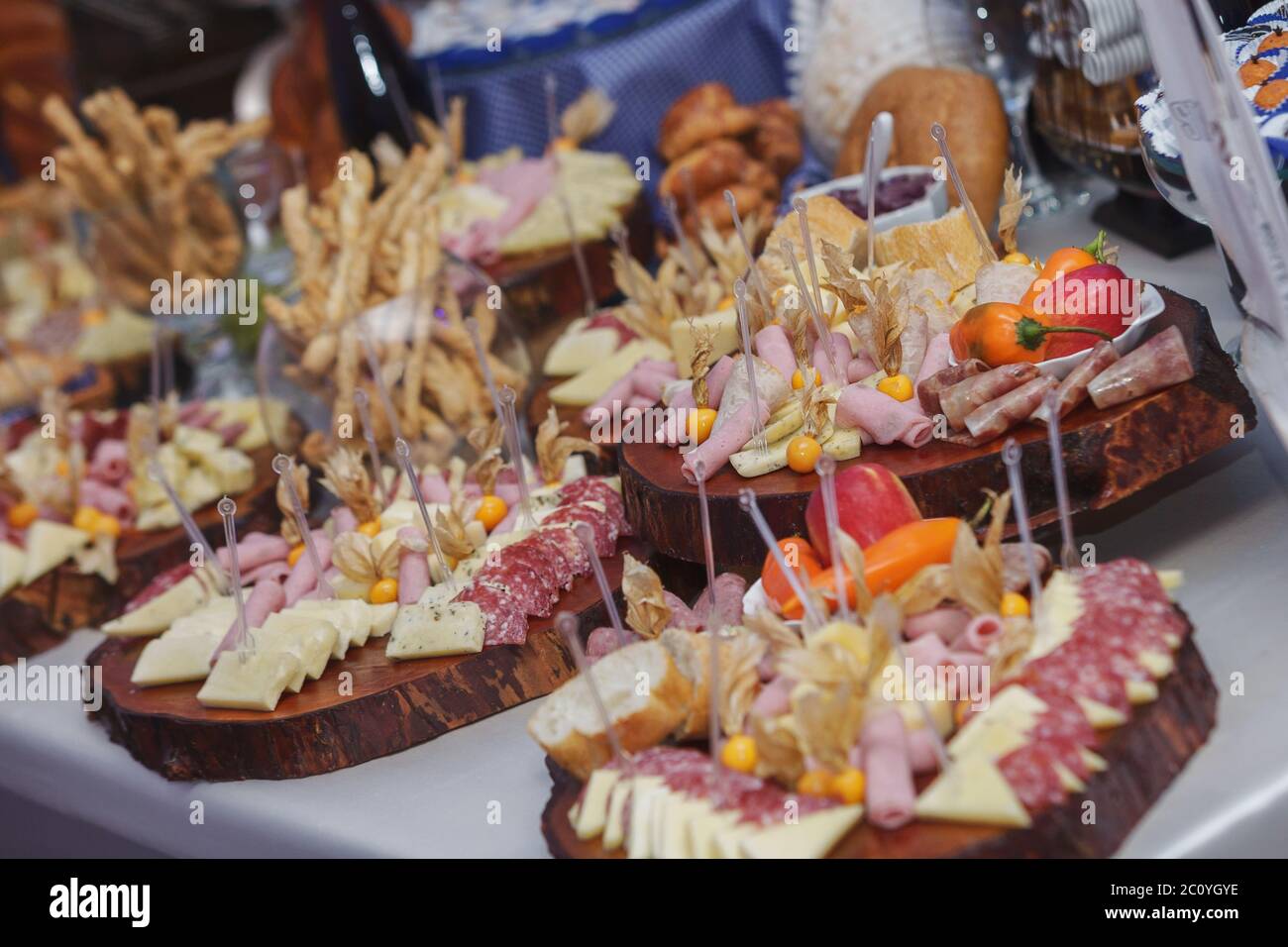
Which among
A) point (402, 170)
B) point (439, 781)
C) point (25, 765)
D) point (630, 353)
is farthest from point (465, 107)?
point (439, 781)

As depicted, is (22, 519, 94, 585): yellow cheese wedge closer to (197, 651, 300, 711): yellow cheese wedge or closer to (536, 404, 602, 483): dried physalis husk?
(197, 651, 300, 711): yellow cheese wedge

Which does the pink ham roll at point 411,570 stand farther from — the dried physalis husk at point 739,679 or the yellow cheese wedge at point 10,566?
the yellow cheese wedge at point 10,566

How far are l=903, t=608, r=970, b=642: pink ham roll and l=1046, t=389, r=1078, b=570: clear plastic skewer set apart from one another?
0.13 m

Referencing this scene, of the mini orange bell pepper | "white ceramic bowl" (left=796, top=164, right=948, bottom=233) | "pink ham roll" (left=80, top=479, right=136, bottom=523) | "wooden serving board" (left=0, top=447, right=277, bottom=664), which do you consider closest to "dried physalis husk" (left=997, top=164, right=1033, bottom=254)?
"white ceramic bowl" (left=796, top=164, right=948, bottom=233)

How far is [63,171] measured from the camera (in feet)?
10.3

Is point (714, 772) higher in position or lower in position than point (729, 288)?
lower

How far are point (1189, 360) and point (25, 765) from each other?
1.73 m

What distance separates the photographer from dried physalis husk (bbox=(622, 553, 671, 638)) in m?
1.56

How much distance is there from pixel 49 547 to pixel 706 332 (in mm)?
1237

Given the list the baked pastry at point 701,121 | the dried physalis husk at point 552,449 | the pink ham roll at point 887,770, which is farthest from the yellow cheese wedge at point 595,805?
the baked pastry at point 701,121

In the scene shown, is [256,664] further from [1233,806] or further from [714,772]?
[1233,806]

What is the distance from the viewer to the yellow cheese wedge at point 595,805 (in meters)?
1.32

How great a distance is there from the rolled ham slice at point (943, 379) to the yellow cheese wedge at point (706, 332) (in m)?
0.36

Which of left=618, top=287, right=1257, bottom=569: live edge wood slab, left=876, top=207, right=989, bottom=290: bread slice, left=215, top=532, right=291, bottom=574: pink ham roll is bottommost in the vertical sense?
left=215, top=532, right=291, bottom=574: pink ham roll
